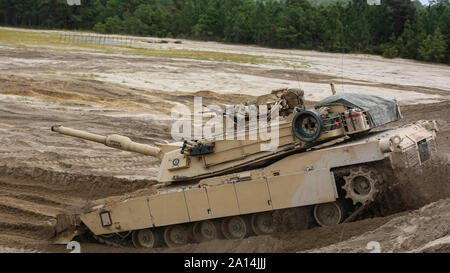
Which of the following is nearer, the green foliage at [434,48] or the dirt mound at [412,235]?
the dirt mound at [412,235]

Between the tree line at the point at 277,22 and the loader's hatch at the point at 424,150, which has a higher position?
the tree line at the point at 277,22

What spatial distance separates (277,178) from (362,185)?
1.78 meters

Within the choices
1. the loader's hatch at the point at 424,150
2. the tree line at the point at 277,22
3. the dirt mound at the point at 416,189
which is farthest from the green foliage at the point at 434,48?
the dirt mound at the point at 416,189

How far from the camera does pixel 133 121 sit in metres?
25.3

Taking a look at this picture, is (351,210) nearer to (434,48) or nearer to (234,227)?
(234,227)

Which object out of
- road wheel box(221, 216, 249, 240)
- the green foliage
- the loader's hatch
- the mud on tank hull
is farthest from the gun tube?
the green foliage

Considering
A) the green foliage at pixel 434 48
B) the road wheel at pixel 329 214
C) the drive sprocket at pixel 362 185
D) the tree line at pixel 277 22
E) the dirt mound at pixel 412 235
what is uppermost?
the tree line at pixel 277 22

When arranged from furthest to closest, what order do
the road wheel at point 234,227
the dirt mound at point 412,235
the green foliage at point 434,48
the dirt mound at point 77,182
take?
1. the green foliage at point 434,48
2. the dirt mound at point 77,182
3. the road wheel at point 234,227
4. the dirt mound at point 412,235

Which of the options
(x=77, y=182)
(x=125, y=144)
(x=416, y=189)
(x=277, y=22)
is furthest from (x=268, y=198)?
(x=277, y=22)

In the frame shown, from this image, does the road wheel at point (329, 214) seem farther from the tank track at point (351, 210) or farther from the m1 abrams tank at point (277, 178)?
the tank track at point (351, 210)

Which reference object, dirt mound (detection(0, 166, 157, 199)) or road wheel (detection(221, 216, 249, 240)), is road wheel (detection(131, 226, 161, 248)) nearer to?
road wheel (detection(221, 216, 249, 240))

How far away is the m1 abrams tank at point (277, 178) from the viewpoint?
38.0 ft

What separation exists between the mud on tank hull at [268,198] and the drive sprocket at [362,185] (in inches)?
0.5
